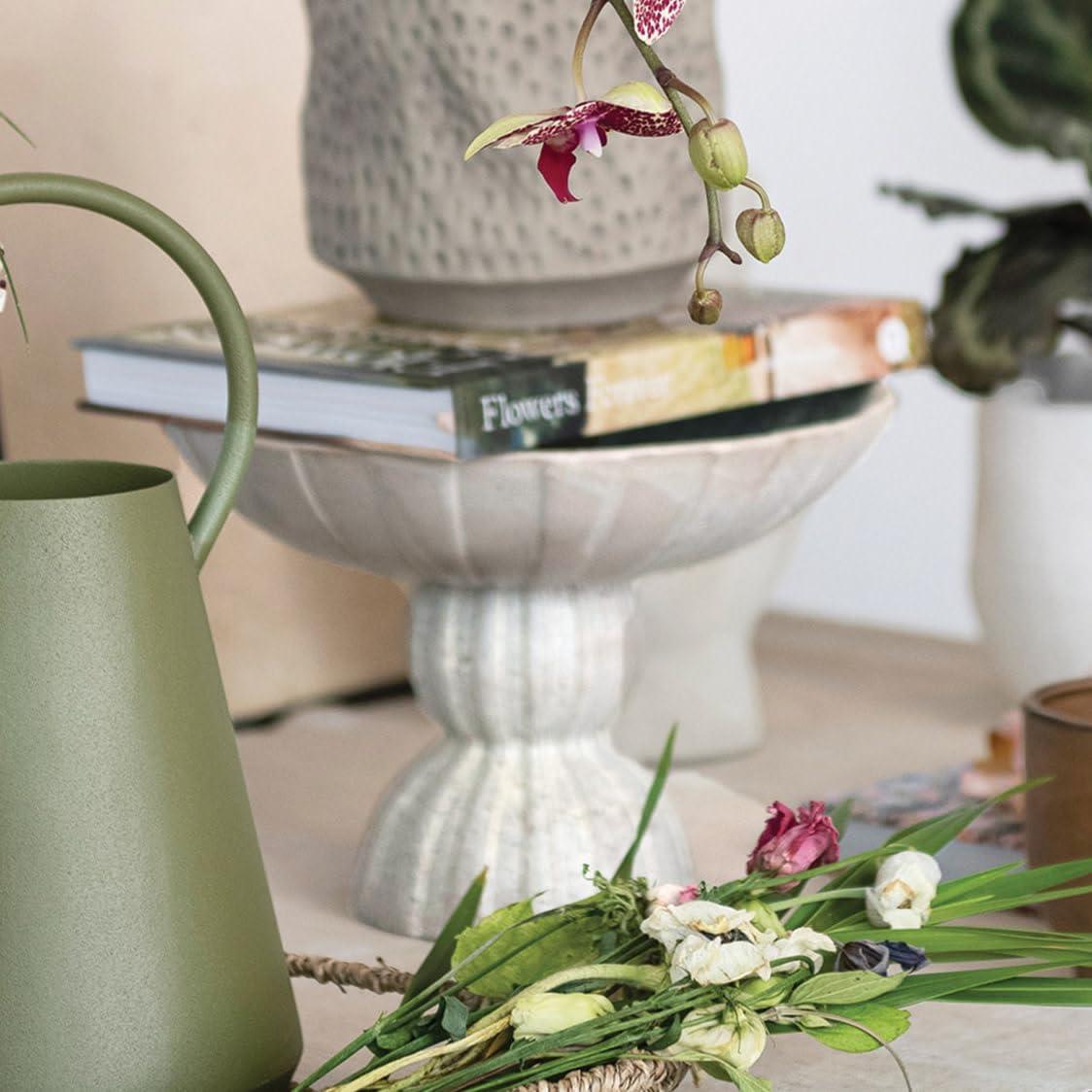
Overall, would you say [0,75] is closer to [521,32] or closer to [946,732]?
[521,32]

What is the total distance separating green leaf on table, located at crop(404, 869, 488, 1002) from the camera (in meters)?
0.67

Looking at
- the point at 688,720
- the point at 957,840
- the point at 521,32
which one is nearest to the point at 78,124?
the point at 521,32

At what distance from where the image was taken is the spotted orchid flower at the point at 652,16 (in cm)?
43

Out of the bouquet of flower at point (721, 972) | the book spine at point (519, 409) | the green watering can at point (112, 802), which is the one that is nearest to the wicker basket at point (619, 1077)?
the bouquet of flower at point (721, 972)

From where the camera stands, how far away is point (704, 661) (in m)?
1.29

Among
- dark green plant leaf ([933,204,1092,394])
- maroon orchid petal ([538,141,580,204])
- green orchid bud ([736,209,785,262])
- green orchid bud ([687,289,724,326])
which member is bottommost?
dark green plant leaf ([933,204,1092,394])

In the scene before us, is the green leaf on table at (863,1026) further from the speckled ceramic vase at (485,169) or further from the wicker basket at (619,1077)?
the speckled ceramic vase at (485,169)

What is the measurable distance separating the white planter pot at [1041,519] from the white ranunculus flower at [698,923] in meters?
0.71

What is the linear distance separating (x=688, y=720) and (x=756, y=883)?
0.67 meters

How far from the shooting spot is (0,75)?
118cm

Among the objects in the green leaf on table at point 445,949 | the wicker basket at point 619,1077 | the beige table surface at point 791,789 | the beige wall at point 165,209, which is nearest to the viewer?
the wicker basket at point 619,1077

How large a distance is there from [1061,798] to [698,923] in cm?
32

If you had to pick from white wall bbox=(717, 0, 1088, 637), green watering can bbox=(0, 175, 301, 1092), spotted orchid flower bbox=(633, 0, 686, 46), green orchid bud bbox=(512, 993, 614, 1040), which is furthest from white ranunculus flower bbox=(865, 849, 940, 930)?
white wall bbox=(717, 0, 1088, 637)

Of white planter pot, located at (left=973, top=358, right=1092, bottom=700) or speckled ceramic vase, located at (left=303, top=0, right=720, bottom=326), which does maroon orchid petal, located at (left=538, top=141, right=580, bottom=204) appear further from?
white planter pot, located at (left=973, top=358, right=1092, bottom=700)
